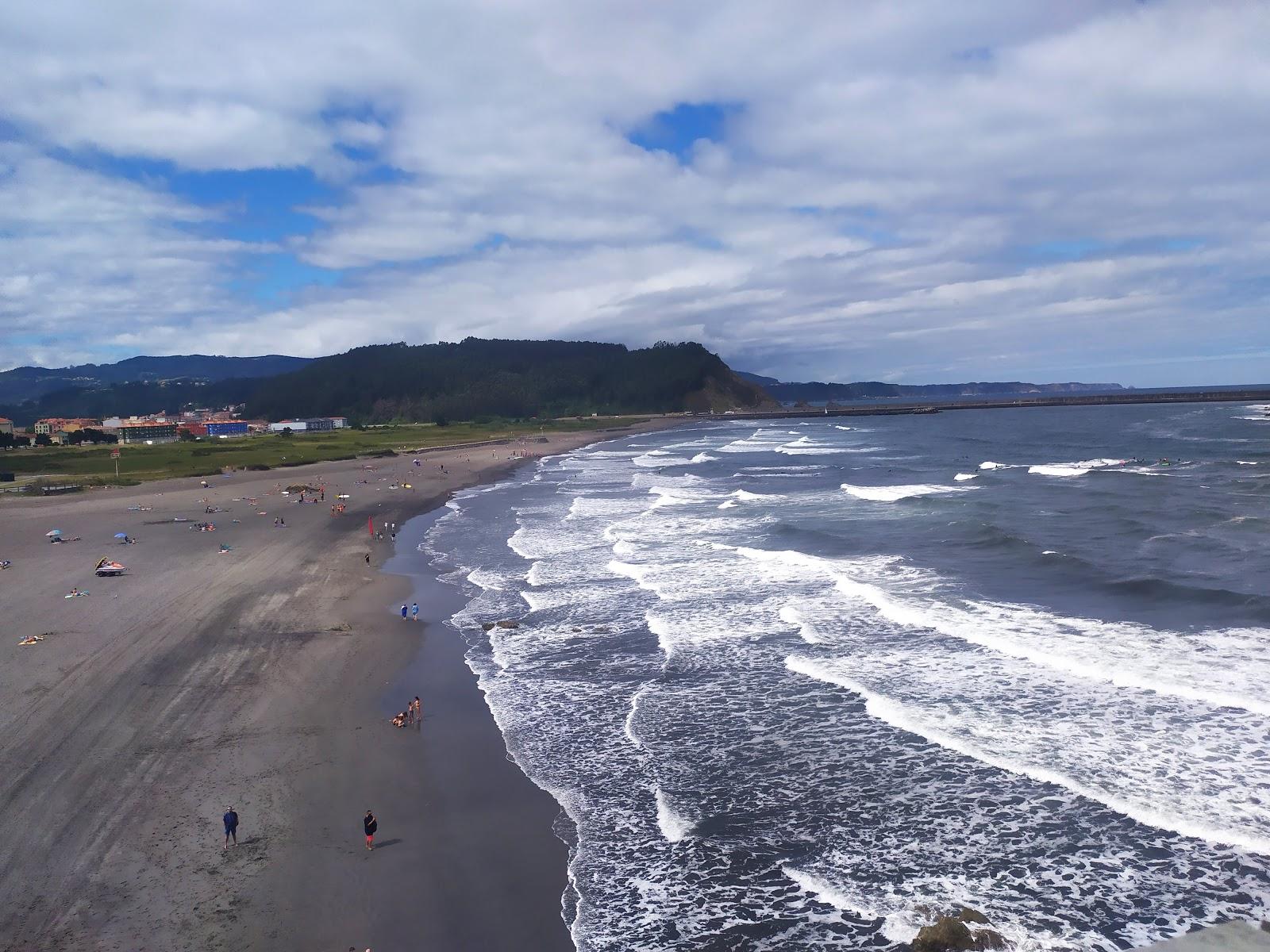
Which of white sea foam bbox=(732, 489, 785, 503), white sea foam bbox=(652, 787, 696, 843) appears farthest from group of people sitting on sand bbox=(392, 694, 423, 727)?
white sea foam bbox=(732, 489, 785, 503)

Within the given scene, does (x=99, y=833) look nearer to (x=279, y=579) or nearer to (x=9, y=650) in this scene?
(x=9, y=650)

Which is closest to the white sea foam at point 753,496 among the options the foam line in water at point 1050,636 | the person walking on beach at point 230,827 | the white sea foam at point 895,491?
the white sea foam at point 895,491

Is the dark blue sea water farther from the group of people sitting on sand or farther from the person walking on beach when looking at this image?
the person walking on beach

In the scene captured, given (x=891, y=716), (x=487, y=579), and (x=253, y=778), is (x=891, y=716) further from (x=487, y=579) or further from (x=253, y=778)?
(x=487, y=579)

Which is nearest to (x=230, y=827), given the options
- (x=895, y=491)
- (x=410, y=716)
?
(x=410, y=716)

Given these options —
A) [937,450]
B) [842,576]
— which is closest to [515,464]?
[937,450]
